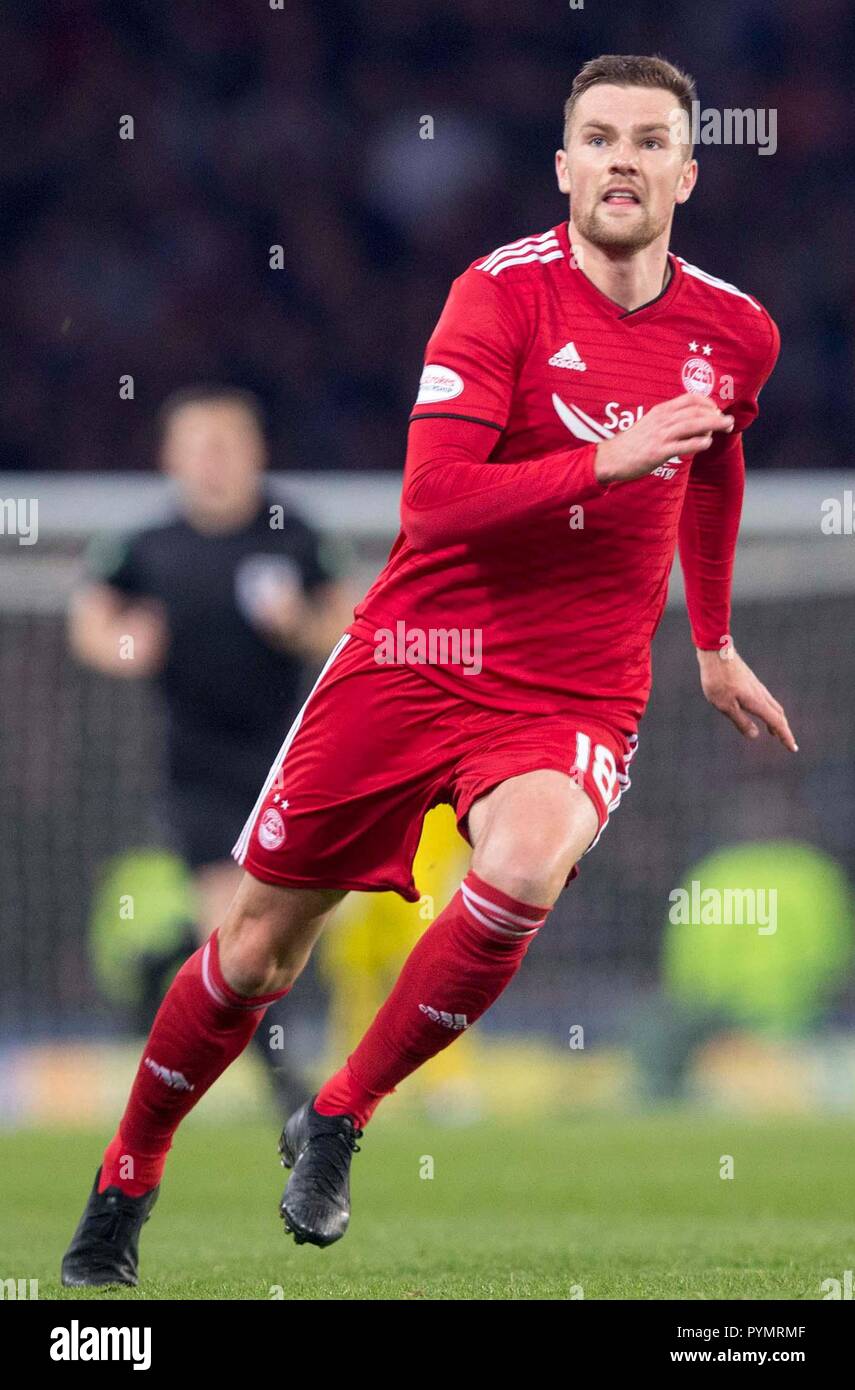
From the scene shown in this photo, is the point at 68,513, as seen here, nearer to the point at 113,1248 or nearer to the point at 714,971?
the point at 714,971

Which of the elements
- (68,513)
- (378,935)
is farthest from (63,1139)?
(68,513)

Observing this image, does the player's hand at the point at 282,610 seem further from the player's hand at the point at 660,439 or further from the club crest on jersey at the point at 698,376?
the player's hand at the point at 660,439

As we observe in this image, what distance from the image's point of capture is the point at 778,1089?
884cm

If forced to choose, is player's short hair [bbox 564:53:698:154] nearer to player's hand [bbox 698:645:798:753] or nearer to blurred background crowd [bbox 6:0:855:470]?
player's hand [bbox 698:645:798:753]

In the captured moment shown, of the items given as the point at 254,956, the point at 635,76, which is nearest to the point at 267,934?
the point at 254,956

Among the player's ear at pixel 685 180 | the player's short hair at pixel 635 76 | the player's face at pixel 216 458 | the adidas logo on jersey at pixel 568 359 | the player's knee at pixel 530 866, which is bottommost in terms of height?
the player's knee at pixel 530 866

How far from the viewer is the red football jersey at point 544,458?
145 inches

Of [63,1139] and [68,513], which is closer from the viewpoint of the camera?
[63,1139]

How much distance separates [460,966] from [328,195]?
10.7 metres

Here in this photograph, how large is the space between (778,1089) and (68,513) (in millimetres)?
3963

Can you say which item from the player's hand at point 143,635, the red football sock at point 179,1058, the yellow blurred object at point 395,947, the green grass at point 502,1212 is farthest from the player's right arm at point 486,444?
the yellow blurred object at point 395,947

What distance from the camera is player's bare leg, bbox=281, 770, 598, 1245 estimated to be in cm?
357

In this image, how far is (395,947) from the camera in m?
7.81

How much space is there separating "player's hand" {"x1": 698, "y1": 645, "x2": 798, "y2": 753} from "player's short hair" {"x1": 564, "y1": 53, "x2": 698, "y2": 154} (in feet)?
3.69
